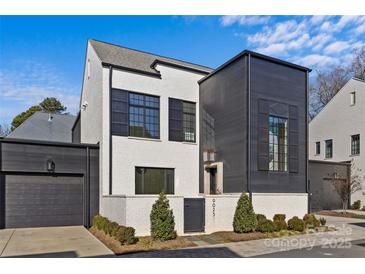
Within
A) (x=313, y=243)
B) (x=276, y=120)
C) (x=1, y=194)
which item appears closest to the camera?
(x=313, y=243)

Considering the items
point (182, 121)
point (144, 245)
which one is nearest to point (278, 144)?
point (182, 121)

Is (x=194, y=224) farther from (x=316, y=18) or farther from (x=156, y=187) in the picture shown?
(x=316, y=18)

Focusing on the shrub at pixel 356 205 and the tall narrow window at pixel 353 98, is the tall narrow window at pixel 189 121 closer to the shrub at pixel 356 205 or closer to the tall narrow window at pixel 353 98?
the shrub at pixel 356 205

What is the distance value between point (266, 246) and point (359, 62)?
31955mm

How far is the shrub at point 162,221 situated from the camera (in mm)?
10125

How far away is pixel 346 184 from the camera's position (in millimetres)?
19891

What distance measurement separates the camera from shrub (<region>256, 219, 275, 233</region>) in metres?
11.9

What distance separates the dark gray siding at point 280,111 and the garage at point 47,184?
7296mm

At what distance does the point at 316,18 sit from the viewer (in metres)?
10.8

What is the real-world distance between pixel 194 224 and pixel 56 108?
40.9 metres

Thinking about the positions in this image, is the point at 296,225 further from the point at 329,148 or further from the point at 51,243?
the point at 329,148

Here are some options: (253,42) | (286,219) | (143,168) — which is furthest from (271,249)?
(253,42)

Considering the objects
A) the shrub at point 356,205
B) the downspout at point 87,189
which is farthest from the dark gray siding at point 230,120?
the shrub at point 356,205

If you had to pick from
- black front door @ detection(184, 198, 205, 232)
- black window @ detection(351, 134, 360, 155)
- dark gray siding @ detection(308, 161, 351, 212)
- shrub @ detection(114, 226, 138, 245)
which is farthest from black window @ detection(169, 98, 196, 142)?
black window @ detection(351, 134, 360, 155)
